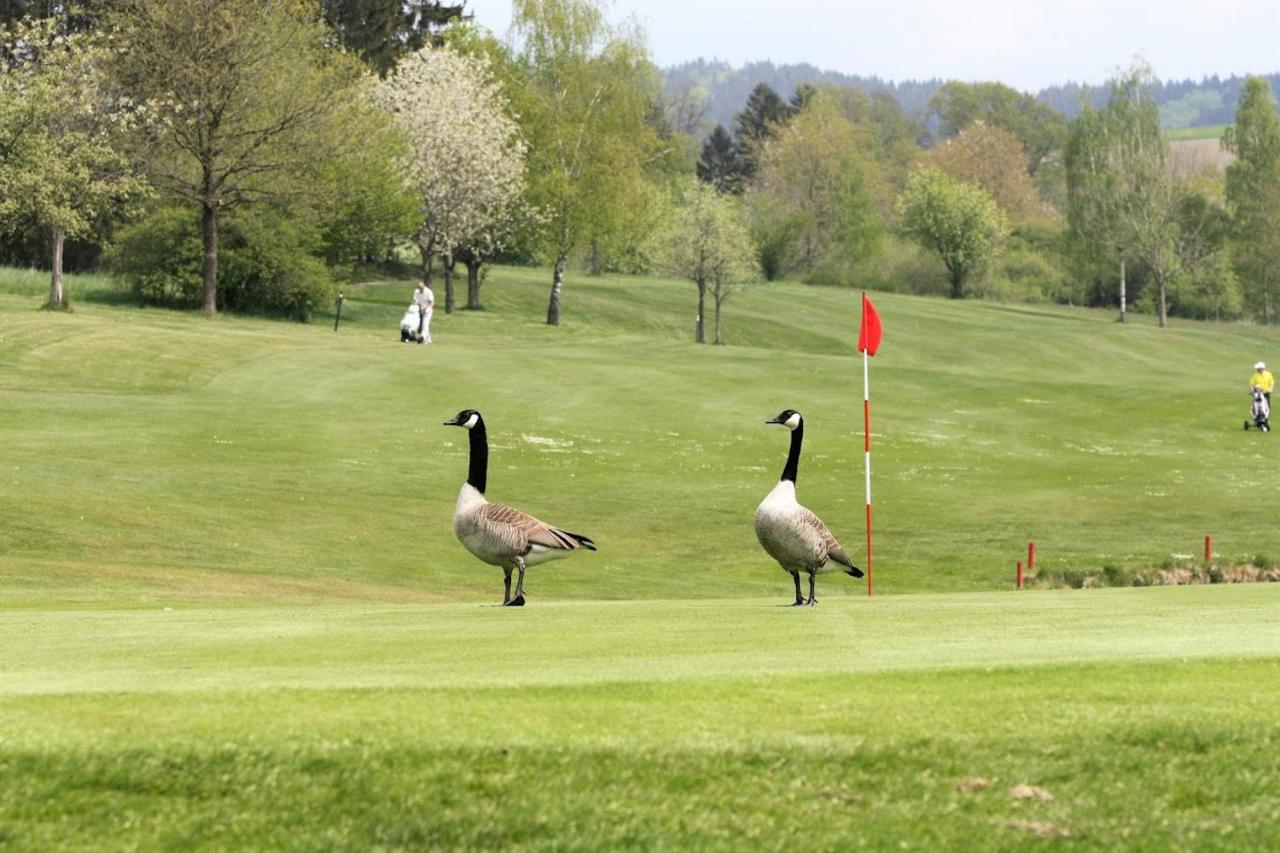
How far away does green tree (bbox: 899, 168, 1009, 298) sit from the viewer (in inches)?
5477

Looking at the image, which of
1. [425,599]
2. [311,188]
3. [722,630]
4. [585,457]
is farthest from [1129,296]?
[722,630]

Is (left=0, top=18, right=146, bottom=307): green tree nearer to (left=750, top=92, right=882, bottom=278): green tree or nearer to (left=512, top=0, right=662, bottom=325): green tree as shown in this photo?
(left=512, top=0, right=662, bottom=325): green tree

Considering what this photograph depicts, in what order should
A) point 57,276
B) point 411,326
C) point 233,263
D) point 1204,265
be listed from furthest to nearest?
point 1204,265 < point 233,263 < point 57,276 < point 411,326

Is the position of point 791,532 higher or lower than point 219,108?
lower

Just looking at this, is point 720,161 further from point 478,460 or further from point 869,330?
point 478,460

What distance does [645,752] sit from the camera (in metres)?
8.15

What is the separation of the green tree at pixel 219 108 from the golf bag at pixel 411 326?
11.5 m

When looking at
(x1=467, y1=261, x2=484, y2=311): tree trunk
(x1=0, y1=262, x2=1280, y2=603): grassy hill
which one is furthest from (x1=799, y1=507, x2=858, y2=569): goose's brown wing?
(x1=467, y1=261, x2=484, y2=311): tree trunk

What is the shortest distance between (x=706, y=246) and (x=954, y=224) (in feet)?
171

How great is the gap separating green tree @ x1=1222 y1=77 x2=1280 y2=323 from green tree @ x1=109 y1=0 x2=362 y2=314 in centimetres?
8478

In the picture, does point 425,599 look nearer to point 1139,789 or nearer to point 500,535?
point 500,535

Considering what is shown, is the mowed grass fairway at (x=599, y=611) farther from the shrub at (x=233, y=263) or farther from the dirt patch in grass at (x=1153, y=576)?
the shrub at (x=233, y=263)

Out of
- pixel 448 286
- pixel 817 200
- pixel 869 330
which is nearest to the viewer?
pixel 869 330

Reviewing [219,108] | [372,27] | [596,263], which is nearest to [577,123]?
[372,27]
